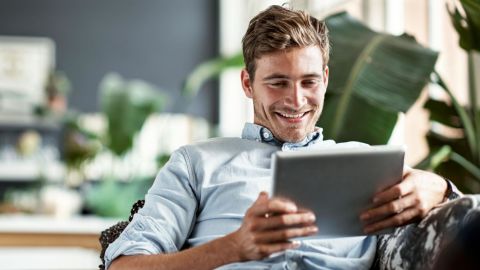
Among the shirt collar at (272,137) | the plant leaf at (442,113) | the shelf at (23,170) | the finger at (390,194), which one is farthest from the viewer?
the shelf at (23,170)

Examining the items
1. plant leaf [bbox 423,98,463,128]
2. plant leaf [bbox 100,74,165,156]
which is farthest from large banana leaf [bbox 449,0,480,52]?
plant leaf [bbox 100,74,165,156]

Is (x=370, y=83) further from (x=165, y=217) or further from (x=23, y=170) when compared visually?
(x=23, y=170)

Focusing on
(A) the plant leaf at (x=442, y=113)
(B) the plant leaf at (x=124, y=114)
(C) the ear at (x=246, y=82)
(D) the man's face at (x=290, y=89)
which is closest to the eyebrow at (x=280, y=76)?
(D) the man's face at (x=290, y=89)

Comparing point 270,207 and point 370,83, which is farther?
point 370,83

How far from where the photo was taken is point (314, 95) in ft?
5.03

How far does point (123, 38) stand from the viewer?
8.75 metres

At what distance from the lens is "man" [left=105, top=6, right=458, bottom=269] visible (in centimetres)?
143

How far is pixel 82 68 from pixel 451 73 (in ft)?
18.9

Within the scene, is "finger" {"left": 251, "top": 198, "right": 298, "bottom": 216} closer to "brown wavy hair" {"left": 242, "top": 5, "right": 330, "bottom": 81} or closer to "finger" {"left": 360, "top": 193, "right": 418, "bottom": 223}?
"finger" {"left": 360, "top": 193, "right": 418, "bottom": 223}

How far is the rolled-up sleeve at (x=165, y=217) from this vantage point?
4.82 feet

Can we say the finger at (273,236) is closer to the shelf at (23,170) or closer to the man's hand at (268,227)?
the man's hand at (268,227)

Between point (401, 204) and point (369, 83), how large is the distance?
2.72 feet

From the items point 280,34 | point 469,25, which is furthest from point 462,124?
point 280,34

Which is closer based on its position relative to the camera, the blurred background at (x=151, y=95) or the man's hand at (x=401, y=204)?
the man's hand at (x=401, y=204)
